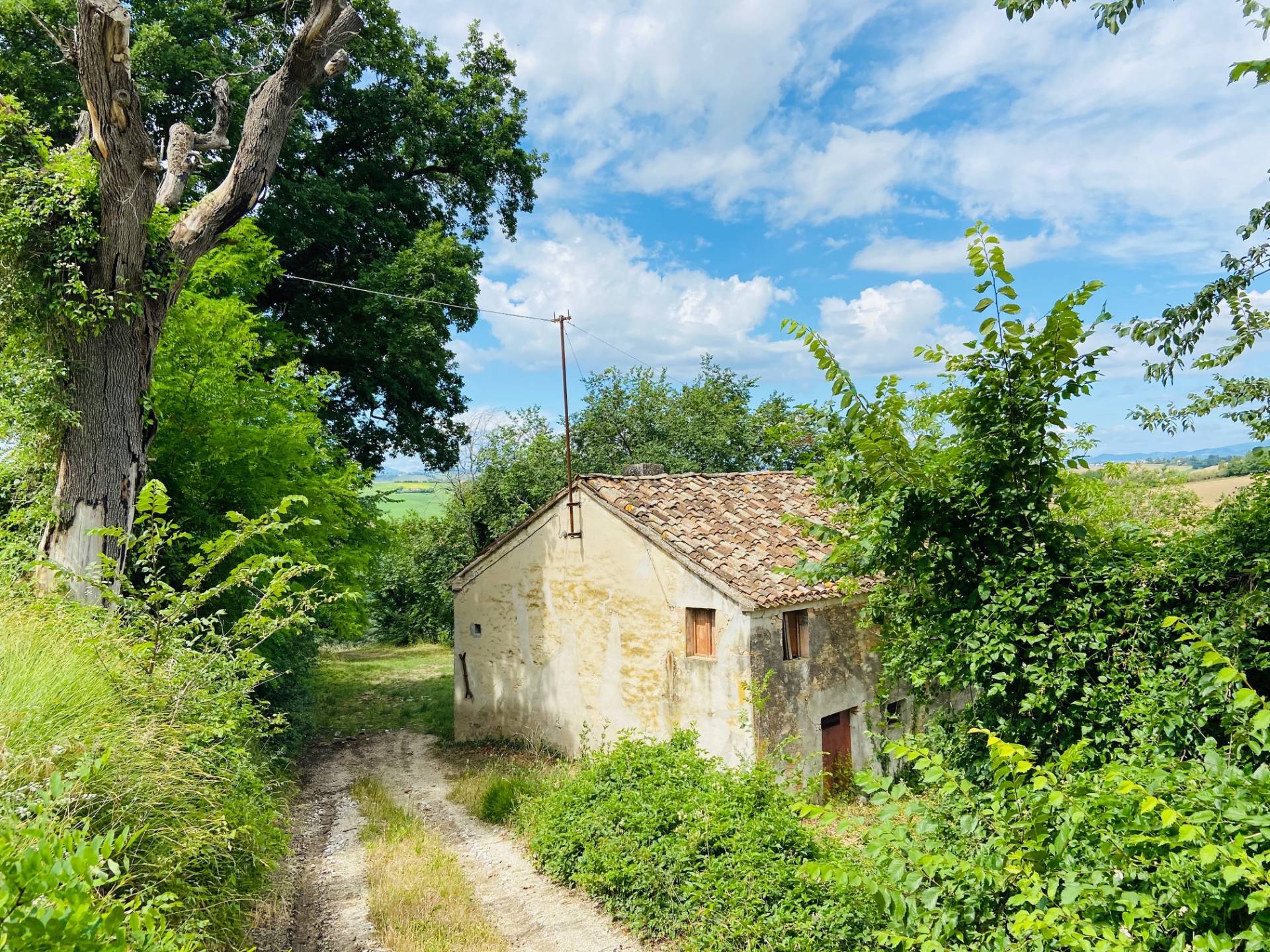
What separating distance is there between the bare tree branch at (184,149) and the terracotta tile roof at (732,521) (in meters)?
7.77

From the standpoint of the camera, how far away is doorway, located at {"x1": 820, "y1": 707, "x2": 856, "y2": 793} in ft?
37.8

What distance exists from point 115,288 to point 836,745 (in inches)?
501

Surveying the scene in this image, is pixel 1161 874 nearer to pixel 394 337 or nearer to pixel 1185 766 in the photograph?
pixel 1185 766

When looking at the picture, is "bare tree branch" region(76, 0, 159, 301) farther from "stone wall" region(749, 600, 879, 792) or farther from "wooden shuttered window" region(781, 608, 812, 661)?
"wooden shuttered window" region(781, 608, 812, 661)

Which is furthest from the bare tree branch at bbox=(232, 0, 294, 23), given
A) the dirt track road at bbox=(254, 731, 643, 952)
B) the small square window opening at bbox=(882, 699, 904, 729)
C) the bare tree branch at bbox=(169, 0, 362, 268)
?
the small square window opening at bbox=(882, 699, 904, 729)

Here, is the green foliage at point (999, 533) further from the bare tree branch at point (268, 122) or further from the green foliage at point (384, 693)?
the green foliage at point (384, 693)

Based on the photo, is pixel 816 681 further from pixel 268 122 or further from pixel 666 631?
→ pixel 268 122

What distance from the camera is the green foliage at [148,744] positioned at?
130 inches

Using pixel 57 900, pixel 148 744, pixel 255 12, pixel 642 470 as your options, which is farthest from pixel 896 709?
pixel 255 12

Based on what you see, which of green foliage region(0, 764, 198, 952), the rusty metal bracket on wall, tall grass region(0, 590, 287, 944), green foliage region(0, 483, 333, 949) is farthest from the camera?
the rusty metal bracket on wall

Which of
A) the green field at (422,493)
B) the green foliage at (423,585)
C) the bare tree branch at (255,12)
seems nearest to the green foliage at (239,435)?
the green field at (422,493)

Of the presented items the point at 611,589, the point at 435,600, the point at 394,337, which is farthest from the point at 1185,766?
the point at 435,600

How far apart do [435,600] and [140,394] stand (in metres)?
21.1

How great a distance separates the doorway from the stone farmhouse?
34mm
